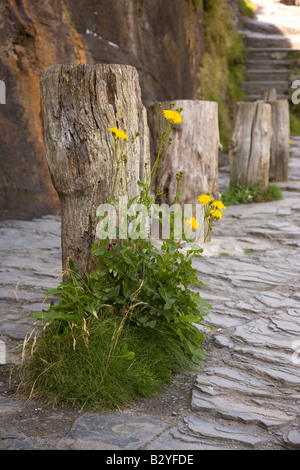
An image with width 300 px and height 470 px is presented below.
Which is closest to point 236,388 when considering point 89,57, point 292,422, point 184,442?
point 292,422

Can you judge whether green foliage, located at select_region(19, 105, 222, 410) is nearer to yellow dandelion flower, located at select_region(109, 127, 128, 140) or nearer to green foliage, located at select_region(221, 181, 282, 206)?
yellow dandelion flower, located at select_region(109, 127, 128, 140)

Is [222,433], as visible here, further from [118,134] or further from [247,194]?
[247,194]

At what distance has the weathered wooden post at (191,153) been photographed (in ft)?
17.4

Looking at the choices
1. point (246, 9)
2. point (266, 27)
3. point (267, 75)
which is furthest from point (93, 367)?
point (246, 9)

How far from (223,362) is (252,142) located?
4900 mm

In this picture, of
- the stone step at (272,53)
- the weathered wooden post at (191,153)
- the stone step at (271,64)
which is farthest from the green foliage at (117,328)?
the stone step at (272,53)

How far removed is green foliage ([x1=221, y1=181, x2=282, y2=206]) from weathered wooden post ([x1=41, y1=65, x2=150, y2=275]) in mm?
4569

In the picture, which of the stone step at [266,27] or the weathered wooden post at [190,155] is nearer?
the weathered wooden post at [190,155]

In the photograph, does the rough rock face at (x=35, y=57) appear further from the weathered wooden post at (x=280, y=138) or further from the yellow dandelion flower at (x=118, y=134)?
the yellow dandelion flower at (x=118, y=134)

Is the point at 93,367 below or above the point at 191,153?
below

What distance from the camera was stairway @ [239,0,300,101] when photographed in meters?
14.5

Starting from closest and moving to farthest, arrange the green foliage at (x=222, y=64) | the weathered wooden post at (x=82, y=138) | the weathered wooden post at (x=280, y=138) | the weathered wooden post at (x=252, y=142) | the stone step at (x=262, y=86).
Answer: the weathered wooden post at (x=82, y=138) < the weathered wooden post at (x=252, y=142) < the weathered wooden post at (x=280, y=138) < the green foliage at (x=222, y=64) < the stone step at (x=262, y=86)

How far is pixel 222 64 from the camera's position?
1374 centimetres

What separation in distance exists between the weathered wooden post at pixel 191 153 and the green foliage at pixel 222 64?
700cm
